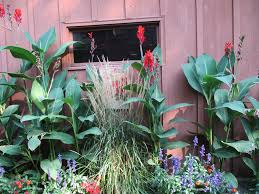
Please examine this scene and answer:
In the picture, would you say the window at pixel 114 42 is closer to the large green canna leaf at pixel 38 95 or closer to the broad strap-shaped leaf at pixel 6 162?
the large green canna leaf at pixel 38 95

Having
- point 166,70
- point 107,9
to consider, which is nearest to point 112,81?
point 166,70

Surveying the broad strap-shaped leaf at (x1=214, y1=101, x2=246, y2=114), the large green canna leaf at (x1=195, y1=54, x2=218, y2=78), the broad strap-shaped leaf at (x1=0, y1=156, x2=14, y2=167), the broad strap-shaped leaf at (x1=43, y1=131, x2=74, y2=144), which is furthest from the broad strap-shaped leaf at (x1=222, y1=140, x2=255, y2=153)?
the broad strap-shaped leaf at (x1=0, y1=156, x2=14, y2=167)

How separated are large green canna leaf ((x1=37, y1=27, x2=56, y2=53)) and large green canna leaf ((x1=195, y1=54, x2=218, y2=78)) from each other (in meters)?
1.39

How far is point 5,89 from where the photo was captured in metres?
3.09

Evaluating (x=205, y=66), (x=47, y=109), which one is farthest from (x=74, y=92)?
(x=205, y=66)

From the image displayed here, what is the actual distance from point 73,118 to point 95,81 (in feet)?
1.27

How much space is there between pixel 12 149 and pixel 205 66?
74.9 inches

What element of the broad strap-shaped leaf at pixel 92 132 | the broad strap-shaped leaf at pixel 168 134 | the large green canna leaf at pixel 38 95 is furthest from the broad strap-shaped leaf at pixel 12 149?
the broad strap-shaped leaf at pixel 168 134

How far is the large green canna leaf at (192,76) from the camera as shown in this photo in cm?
293

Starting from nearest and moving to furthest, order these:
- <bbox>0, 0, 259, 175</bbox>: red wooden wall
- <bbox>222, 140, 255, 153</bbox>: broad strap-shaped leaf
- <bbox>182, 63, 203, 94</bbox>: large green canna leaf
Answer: <bbox>222, 140, 255, 153</bbox>: broad strap-shaped leaf < <bbox>182, 63, 203, 94</bbox>: large green canna leaf < <bbox>0, 0, 259, 175</bbox>: red wooden wall

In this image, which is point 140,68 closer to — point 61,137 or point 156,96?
point 156,96

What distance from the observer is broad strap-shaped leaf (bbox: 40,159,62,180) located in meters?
2.69

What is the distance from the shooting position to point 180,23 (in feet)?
10.2

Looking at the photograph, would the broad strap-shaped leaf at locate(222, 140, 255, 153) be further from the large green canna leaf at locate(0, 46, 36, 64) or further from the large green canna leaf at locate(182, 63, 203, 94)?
the large green canna leaf at locate(0, 46, 36, 64)
